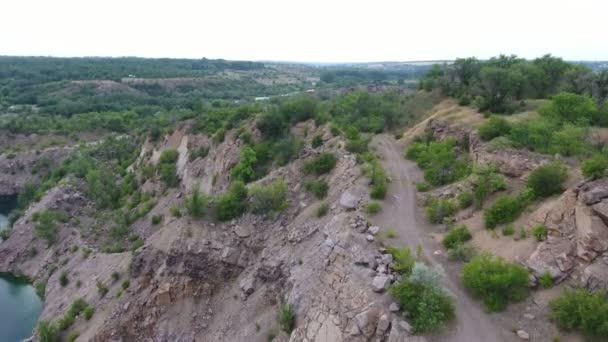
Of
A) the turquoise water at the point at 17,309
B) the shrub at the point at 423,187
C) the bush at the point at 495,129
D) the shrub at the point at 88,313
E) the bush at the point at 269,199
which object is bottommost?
the turquoise water at the point at 17,309

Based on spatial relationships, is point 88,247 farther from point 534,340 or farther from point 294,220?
point 534,340

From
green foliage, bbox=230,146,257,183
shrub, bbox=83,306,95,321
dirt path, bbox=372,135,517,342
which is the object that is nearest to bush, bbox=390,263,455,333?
dirt path, bbox=372,135,517,342

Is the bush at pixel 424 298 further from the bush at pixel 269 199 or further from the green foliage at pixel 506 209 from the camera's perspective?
the bush at pixel 269 199

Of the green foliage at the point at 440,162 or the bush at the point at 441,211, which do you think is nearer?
the bush at the point at 441,211

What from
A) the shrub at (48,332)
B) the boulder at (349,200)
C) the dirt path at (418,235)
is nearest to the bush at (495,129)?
the dirt path at (418,235)

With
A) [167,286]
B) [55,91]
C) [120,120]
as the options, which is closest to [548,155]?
[167,286]

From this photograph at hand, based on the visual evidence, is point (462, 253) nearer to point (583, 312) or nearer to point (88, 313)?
point (583, 312)

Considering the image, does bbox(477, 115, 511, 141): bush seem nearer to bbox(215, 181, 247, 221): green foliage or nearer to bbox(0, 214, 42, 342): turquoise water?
bbox(215, 181, 247, 221): green foliage
